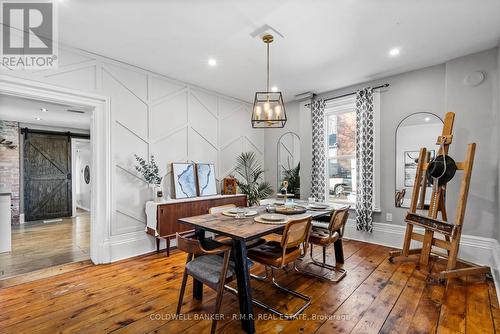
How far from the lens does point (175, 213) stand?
3418 mm

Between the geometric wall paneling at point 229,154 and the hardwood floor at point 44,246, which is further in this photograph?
the geometric wall paneling at point 229,154

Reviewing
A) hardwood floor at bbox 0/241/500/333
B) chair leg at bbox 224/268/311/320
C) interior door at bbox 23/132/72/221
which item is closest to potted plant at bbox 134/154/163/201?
hardwood floor at bbox 0/241/500/333

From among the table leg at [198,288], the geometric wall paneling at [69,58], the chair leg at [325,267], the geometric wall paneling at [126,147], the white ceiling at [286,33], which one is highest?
the white ceiling at [286,33]

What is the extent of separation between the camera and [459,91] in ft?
10.3

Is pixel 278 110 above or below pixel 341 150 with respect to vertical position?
above

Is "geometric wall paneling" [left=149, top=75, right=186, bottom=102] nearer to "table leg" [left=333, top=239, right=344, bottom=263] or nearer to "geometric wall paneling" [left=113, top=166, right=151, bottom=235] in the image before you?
"geometric wall paneling" [left=113, top=166, right=151, bottom=235]

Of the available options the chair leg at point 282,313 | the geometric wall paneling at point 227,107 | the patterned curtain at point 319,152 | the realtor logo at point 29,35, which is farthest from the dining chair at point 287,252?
the geometric wall paneling at point 227,107

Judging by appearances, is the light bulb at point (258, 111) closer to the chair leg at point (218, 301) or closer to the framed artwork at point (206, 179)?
the chair leg at point (218, 301)

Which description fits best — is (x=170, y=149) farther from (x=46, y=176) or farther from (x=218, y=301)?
(x=46, y=176)

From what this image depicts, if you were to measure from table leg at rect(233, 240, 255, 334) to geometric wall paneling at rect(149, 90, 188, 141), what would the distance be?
2.55 meters

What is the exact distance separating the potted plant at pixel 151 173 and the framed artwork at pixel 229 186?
129 cm

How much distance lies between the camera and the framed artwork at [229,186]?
4.47 metres

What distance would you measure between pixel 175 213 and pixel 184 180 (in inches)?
27.2

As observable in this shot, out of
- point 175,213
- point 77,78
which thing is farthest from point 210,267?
point 77,78
